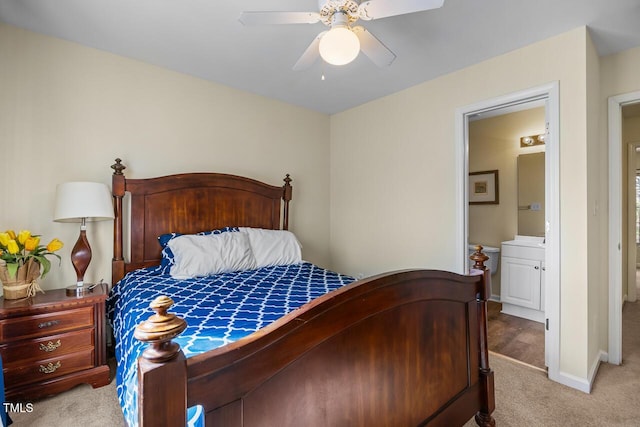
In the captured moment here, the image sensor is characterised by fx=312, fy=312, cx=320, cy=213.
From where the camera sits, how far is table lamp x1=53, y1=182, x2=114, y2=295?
2115mm

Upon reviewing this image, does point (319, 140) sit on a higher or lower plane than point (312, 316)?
higher

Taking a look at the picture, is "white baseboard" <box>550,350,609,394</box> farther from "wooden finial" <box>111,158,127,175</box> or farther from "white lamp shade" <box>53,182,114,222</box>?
"wooden finial" <box>111,158,127,175</box>

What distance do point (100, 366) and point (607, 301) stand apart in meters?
3.86

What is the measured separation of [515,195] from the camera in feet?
13.3

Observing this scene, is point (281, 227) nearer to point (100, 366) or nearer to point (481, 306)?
point (100, 366)

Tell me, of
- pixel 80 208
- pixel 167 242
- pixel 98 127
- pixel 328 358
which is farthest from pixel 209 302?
pixel 98 127

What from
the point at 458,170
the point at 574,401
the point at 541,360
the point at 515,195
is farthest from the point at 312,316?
the point at 515,195

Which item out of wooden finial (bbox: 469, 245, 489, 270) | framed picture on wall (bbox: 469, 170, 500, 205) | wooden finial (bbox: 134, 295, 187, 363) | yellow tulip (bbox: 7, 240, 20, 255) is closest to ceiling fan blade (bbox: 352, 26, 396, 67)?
wooden finial (bbox: 469, 245, 489, 270)

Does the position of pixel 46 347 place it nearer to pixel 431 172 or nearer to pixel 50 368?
pixel 50 368

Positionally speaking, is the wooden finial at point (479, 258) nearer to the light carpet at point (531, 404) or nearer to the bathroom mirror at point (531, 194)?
the light carpet at point (531, 404)

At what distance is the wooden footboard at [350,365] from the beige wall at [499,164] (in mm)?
2822

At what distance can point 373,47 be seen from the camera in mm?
1812

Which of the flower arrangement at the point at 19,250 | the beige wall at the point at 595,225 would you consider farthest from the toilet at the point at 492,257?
the flower arrangement at the point at 19,250

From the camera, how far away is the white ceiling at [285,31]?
195 centimetres
